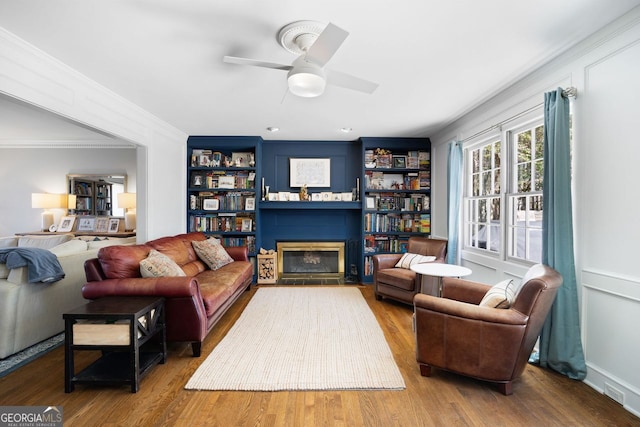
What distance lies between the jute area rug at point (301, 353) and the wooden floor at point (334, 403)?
0.10 meters

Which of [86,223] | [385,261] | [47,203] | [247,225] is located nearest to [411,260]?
[385,261]

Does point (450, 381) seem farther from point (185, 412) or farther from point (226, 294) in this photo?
point (226, 294)

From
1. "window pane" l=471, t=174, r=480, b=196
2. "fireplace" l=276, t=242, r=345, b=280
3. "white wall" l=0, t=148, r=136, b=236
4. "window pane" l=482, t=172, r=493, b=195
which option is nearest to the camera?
"window pane" l=482, t=172, r=493, b=195

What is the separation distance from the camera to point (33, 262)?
2.61 metres

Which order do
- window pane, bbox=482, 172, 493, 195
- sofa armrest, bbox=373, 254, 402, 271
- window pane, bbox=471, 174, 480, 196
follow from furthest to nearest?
sofa armrest, bbox=373, 254, 402, 271, window pane, bbox=471, 174, 480, 196, window pane, bbox=482, 172, 493, 195

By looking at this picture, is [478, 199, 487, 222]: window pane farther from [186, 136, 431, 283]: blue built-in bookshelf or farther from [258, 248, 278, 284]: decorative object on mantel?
[258, 248, 278, 284]: decorative object on mantel

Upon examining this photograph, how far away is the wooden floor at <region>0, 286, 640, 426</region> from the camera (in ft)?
5.97

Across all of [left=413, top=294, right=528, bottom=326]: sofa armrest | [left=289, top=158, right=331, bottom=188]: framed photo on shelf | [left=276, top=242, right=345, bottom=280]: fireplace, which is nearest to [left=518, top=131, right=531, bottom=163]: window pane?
[left=413, top=294, right=528, bottom=326]: sofa armrest

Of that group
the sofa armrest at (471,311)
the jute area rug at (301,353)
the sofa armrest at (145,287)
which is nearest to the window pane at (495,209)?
the sofa armrest at (471,311)

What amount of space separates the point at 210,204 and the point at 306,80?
12.5 ft

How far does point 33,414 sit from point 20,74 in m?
2.38

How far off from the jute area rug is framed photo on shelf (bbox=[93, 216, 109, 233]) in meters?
3.34

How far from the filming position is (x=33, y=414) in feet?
6.17

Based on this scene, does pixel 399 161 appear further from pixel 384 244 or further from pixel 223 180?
pixel 223 180
